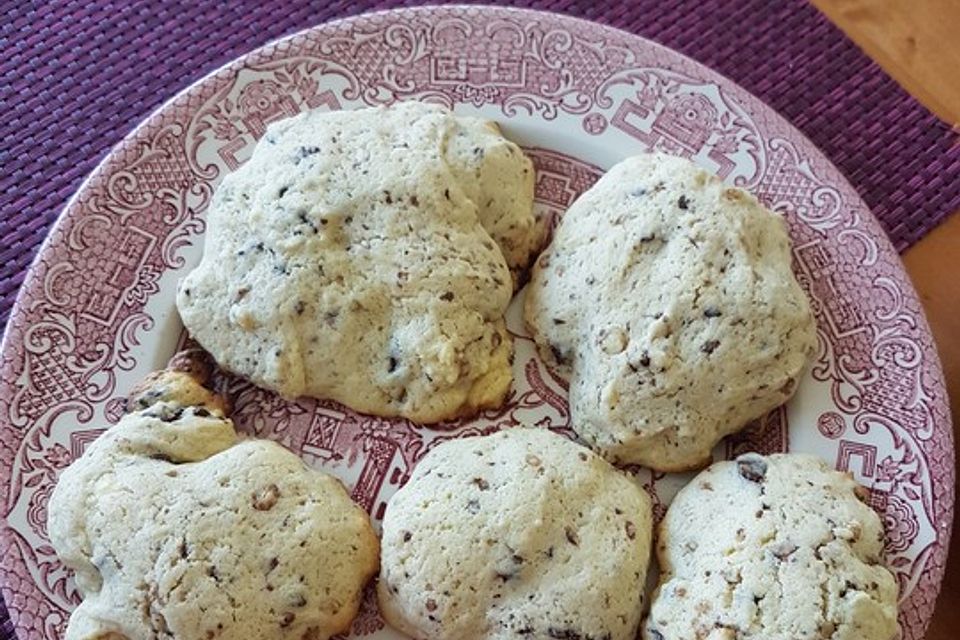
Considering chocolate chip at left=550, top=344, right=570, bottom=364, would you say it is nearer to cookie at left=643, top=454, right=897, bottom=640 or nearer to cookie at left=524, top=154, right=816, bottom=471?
cookie at left=524, top=154, right=816, bottom=471

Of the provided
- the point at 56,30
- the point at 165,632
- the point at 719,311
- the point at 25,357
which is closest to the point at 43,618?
the point at 165,632

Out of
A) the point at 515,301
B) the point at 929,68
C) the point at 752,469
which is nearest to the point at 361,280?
the point at 515,301

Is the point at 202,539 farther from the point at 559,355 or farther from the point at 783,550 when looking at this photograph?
the point at 783,550

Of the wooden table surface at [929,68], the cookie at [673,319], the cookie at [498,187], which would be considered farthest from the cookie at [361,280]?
the wooden table surface at [929,68]

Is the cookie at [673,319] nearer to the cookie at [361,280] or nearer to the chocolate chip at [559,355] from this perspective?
the chocolate chip at [559,355]

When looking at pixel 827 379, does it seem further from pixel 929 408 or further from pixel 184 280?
pixel 184 280

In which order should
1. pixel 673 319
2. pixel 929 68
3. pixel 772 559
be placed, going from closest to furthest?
pixel 772 559
pixel 673 319
pixel 929 68

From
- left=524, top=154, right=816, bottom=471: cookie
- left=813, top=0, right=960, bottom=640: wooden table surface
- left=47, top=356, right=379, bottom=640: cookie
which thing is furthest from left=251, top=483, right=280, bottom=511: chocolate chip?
left=813, top=0, right=960, bottom=640: wooden table surface
